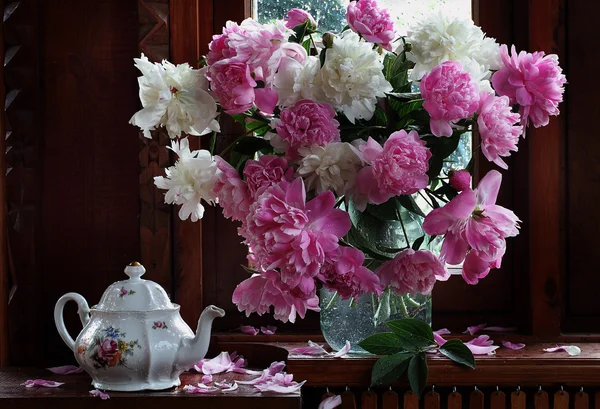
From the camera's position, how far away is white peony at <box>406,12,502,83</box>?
1.15m

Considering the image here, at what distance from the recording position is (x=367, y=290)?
114 cm

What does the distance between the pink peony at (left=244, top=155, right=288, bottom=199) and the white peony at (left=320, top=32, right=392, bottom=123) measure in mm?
113

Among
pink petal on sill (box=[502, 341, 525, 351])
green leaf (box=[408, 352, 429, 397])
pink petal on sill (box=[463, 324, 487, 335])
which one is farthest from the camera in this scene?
pink petal on sill (box=[463, 324, 487, 335])

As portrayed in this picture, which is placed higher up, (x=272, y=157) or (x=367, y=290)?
(x=272, y=157)

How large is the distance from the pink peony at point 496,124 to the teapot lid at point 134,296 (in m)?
0.65

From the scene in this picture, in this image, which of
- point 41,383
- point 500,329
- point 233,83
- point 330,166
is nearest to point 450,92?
point 330,166

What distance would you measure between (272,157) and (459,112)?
258 millimetres

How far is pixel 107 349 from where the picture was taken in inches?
55.4

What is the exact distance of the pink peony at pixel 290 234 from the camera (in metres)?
1.03

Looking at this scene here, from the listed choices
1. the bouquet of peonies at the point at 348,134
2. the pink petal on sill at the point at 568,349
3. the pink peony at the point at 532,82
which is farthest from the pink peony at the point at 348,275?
the pink petal on sill at the point at 568,349

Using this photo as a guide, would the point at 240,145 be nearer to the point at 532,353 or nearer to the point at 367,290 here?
the point at 367,290

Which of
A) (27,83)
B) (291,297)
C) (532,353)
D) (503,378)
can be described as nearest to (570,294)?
(532,353)

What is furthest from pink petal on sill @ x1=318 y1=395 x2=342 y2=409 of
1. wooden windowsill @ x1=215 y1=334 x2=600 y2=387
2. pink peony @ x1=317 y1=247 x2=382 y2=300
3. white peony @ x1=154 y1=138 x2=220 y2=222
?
white peony @ x1=154 y1=138 x2=220 y2=222

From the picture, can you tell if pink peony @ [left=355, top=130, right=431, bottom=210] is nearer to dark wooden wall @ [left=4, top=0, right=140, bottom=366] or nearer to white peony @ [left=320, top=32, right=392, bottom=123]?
white peony @ [left=320, top=32, right=392, bottom=123]
